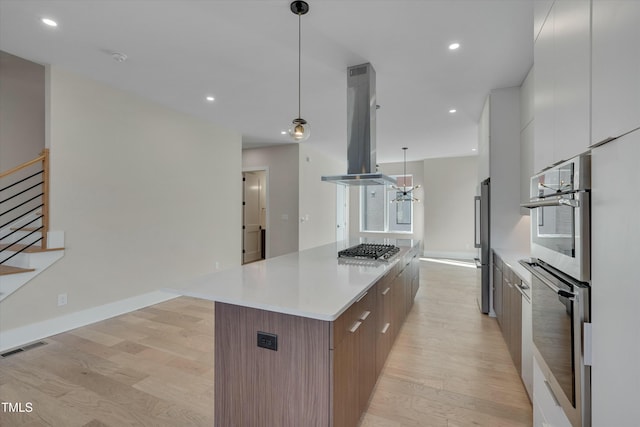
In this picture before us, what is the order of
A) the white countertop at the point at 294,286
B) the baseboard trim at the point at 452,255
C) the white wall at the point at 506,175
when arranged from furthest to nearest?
the baseboard trim at the point at 452,255, the white wall at the point at 506,175, the white countertop at the point at 294,286

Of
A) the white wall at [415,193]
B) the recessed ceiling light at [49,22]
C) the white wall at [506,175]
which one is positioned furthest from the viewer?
the white wall at [415,193]

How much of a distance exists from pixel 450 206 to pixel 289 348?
7629 mm

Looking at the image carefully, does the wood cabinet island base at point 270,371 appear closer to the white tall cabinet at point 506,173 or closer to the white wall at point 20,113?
the white tall cabinet at point 506,173

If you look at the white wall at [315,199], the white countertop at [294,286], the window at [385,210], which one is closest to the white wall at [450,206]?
the window at [385,210]

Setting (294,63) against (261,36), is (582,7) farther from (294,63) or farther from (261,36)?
(294,63)

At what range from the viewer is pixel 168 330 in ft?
10.2

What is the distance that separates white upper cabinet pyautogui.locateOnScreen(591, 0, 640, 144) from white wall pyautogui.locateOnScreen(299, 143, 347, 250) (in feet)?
18.6

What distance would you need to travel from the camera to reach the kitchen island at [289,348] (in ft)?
4.30

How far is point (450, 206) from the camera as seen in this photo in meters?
7.94

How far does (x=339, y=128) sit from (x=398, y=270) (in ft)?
10.9

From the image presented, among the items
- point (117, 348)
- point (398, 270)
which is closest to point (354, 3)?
point (398, 270)

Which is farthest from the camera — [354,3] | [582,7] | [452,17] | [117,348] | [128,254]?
[128,254]

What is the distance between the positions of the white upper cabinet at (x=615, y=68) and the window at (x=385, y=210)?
7874 mm

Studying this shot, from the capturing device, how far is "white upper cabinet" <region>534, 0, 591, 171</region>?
3.17 ft
